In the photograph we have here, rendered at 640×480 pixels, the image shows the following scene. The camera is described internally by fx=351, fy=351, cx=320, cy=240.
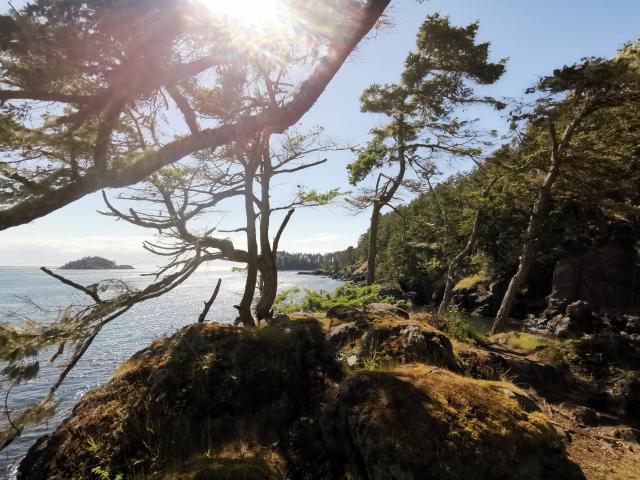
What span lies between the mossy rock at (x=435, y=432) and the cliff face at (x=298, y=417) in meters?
0.01

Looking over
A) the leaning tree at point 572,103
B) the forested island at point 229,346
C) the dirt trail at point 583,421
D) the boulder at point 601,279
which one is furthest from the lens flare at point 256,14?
the boulder at point 601,279

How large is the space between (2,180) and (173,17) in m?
2.01

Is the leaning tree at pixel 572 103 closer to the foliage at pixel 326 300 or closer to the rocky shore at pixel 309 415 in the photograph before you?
the foliage at pixel 326 300

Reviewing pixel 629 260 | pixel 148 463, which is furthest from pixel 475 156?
pixel 629 260

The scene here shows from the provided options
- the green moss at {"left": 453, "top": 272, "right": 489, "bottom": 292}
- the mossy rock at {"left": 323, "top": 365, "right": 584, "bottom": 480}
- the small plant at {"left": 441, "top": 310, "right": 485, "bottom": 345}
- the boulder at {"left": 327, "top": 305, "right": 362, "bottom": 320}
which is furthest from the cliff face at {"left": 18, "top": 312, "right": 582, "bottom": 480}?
the green moss at {"left": 453, "top": 272, "right": 489, "bottom": 292}

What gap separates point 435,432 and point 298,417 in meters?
1.90

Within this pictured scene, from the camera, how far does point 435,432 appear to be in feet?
10.8

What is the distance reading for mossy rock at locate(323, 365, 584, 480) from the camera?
3104 mm

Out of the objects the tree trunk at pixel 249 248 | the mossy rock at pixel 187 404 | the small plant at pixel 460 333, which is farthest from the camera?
the small plant at pixel 460 333

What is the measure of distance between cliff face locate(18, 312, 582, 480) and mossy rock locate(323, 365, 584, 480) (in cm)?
1

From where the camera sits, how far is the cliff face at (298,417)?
10.7 ft

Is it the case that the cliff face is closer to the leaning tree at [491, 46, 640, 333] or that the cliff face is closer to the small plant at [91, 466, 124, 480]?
the small plant at [91, 466, 124, 480]

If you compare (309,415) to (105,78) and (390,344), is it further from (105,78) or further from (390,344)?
(105,78)

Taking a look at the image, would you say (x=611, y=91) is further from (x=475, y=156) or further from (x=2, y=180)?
(x=2, y=180)
